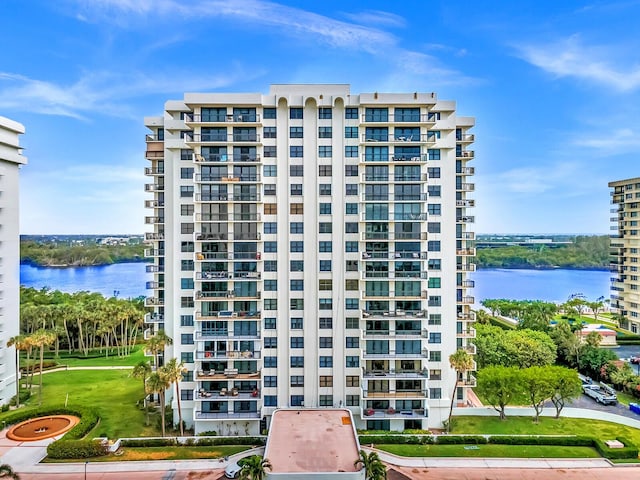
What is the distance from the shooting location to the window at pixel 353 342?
35.1m

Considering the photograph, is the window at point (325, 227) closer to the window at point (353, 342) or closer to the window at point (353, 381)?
the window at point (353, 342)

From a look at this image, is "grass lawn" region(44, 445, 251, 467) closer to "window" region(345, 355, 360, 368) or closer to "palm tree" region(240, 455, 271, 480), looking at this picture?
"palm tree" region(240, 455, 271, 480)

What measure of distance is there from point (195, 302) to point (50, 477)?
1476cm

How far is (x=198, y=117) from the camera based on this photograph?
35.2 m

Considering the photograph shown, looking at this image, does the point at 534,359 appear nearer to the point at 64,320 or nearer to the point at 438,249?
the point at 438,249

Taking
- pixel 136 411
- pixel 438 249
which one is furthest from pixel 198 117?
pixel 136 411

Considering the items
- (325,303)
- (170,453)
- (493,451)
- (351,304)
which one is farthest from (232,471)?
(493,451)

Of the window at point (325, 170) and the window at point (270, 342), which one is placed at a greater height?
the window at point (325, 170)

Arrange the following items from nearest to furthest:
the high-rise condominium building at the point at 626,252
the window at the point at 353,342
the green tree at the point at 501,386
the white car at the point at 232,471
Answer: the white car at the point at 232,471, the window at the point at 353,342, the green tree at the point at 501,386, the high-rise condominium building at the point at 626,252

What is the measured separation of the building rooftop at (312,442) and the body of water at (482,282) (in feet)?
290

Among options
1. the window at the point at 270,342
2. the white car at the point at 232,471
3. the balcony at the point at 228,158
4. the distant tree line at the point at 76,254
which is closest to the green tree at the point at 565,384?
the window at the point at 270,342

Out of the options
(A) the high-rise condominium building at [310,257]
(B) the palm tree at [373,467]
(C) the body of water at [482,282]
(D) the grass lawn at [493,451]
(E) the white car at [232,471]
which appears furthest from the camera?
(C) the body of water at [482,282]

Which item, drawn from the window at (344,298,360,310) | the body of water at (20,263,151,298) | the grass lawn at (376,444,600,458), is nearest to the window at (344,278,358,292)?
the window at (344,298,360,310)

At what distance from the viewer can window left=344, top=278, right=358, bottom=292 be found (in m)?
35.2
